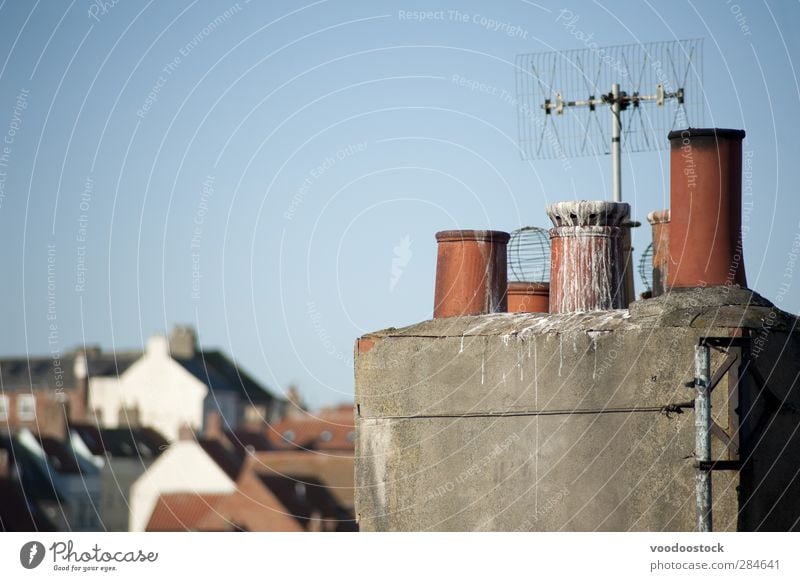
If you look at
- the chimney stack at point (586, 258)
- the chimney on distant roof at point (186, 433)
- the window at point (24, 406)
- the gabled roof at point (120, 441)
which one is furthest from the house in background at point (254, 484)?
the chimney stack at point (586, 258)

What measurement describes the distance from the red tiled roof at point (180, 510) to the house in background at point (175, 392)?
16671mm

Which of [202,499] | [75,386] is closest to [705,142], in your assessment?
[202,499]

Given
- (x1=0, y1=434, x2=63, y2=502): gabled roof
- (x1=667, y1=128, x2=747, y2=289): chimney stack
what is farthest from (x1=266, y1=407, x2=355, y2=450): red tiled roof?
(x1=667, y1=128, x2=747, y2=289): chimney stack

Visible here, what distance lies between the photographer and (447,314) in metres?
15.4

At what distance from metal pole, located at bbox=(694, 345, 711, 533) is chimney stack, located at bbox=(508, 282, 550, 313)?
15.6 feet

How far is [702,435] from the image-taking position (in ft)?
37.6

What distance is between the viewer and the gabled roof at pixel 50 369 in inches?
2832

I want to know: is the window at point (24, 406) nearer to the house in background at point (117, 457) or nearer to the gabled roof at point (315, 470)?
the house in background at point (117, 457)

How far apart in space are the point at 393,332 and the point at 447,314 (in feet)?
3.89

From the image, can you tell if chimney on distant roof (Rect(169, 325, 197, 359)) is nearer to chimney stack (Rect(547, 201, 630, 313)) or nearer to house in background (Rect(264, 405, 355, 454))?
house in background (Rect(264, 405, 355, 454))

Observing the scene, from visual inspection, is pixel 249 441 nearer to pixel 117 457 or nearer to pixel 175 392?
pixel 117 457

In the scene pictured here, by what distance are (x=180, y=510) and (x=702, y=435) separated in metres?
44.7

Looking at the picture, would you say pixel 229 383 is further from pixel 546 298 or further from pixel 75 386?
pixel 546 298

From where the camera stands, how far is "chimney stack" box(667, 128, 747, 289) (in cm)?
1288
